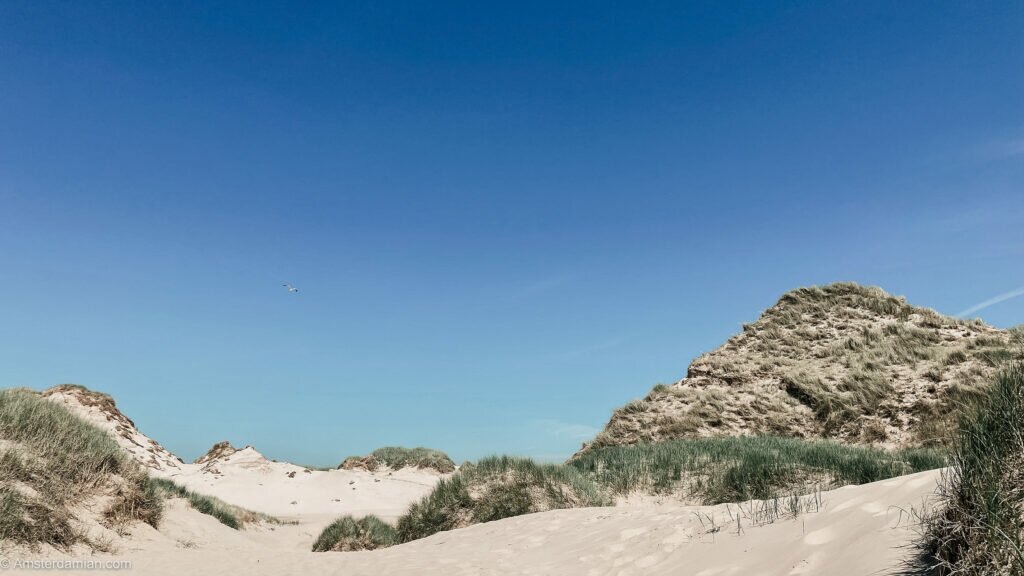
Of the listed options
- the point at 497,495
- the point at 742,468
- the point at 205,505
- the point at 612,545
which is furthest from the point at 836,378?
the point at 205,505

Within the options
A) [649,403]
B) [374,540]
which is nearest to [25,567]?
[374,540]

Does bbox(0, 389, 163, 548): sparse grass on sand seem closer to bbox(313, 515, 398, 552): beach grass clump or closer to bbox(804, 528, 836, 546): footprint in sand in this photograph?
bbox(313, 515, 398, 552): beach grass clump

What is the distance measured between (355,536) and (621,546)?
8.03 metres

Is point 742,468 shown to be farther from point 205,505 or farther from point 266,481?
point 266,481

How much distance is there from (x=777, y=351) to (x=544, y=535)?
17.9 m

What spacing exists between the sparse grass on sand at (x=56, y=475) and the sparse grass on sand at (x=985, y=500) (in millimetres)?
8613

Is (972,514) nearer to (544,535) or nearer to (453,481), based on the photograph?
(544,535)

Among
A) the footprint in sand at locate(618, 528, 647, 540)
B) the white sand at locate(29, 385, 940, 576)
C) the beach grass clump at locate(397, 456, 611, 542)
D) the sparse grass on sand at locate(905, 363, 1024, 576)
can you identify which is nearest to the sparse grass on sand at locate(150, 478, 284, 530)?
the white sand at locate(29, 385, 940, 576)

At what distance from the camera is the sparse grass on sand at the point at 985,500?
9.56 ft

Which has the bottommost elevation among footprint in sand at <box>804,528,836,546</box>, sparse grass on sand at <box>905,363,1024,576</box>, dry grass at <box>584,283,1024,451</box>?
footprint in sand at <box>804,528,836,546</box>

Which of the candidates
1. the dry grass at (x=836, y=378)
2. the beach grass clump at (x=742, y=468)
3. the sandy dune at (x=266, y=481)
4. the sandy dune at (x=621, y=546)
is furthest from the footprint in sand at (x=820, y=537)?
the sandy dune at (x=266, y=481)

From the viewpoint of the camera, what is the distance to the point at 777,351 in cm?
2244

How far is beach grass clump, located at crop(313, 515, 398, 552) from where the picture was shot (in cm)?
1196

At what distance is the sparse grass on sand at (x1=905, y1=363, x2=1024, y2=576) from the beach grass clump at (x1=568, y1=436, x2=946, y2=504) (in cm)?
475
